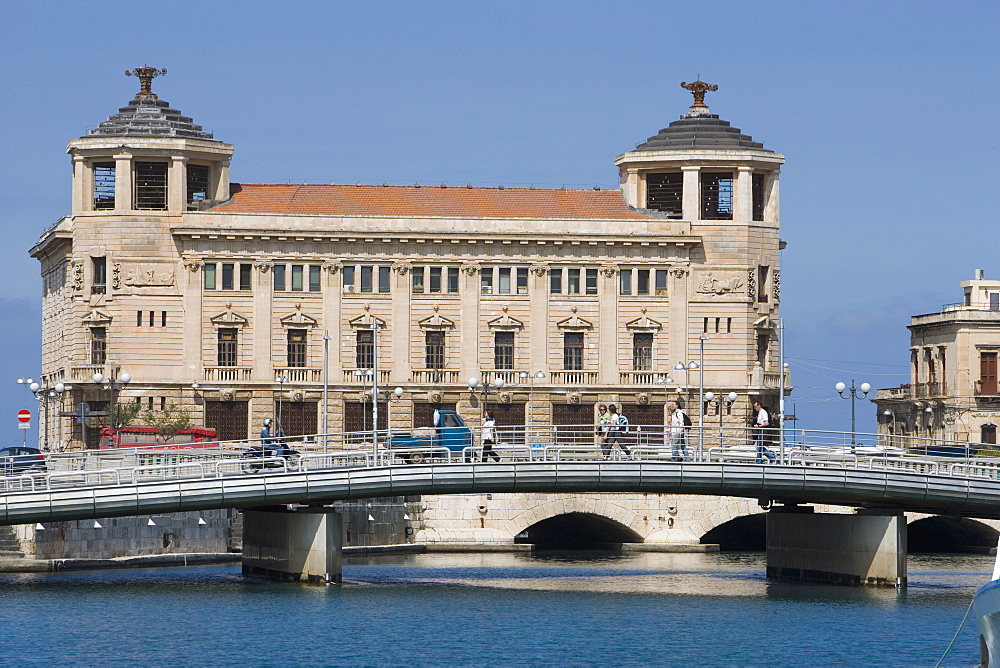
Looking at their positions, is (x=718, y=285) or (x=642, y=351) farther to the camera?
(x=718, y=285)

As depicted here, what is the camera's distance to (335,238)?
Result: 106938mm

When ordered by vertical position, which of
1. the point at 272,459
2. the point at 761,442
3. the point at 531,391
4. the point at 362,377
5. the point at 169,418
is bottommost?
the point at 272,459

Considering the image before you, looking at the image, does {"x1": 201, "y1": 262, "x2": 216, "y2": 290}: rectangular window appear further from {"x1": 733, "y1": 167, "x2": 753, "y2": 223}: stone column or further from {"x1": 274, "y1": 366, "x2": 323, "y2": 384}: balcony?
{"x1": 733, "y1": 167, "x2": 753, "y2": 223}: stone column

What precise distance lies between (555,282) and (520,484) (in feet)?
148

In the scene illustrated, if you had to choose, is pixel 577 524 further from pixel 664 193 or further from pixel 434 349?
pixel 664 193

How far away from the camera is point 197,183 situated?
111312 mm

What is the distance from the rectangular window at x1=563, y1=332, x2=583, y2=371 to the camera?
359 feet

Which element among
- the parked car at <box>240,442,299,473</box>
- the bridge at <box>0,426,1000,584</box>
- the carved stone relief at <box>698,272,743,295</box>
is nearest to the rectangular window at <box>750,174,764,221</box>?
the carved stone relief at <box>698,272,743,295</box>

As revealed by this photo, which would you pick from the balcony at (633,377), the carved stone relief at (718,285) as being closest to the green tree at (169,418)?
the balcony at (633,377)

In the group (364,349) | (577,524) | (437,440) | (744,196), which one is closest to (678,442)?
(437,440)

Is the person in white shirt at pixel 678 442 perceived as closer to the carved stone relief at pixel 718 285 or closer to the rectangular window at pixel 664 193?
the carved stone relief at pixel 718 285

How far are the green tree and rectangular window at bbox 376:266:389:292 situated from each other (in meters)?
11.6

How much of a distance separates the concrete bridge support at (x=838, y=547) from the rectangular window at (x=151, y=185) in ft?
149

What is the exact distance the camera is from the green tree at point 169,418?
4058 inches
